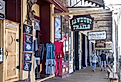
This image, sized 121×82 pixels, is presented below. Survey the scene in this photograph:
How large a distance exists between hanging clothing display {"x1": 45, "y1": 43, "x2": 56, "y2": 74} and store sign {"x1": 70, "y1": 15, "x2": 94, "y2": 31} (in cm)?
333

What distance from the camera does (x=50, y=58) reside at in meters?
8.25

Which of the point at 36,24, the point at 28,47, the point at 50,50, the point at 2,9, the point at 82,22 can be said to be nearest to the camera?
the point at 2,9

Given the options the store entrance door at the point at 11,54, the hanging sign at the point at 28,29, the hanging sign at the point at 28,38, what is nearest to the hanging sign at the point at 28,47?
the hanging sign at the point at 28,38

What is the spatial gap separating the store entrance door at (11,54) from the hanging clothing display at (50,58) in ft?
6.90

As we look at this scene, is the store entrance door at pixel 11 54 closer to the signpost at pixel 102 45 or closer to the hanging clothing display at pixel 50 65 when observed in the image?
the hanging clothing display at pixel 50 65

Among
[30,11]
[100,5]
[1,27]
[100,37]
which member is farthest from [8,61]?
[100,37]

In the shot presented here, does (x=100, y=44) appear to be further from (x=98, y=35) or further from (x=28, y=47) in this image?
(x=28, y=47)

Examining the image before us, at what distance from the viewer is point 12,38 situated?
20.2ft

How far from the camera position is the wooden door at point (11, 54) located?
585 cm

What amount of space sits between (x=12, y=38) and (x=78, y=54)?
1057 centimetres

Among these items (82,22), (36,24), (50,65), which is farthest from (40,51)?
(82,22)

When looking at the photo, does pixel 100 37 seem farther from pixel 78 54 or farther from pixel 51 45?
pixel 51 45

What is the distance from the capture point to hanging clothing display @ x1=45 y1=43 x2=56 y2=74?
8211 mm

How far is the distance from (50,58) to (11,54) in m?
2.50
